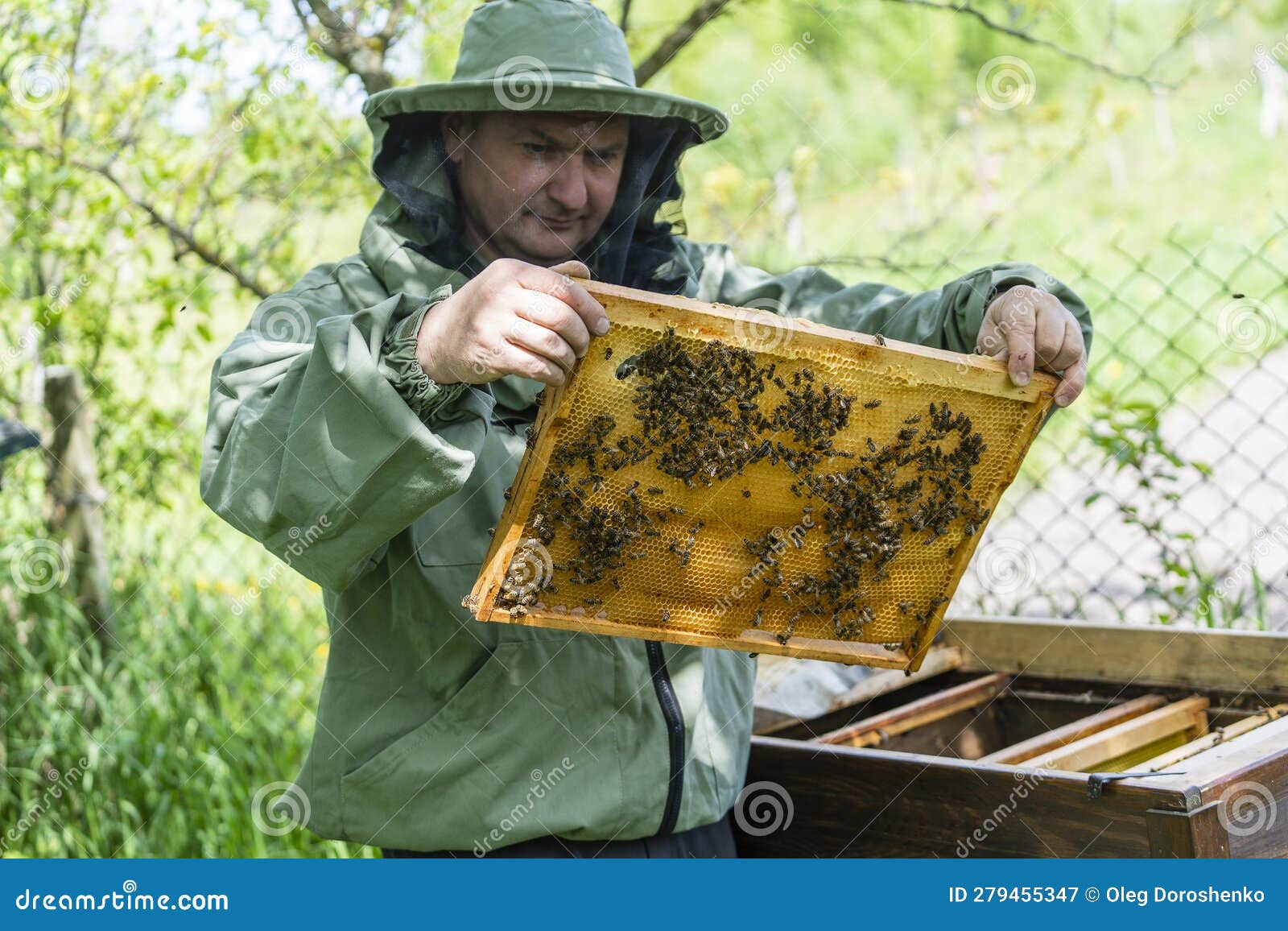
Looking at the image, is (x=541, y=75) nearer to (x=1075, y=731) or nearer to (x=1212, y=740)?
(x=1075, y=731)

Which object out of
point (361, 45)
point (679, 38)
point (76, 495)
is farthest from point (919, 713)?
point (76, 495)

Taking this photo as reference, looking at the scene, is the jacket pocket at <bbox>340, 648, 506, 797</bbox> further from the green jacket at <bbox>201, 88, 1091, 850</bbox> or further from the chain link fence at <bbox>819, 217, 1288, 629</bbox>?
the chain link fence at <bbox>819, 217, 1288, 629</bbox>

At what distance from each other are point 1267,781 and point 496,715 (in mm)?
1548

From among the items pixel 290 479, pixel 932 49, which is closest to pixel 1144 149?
pixel 932 49

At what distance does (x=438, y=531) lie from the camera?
236cm

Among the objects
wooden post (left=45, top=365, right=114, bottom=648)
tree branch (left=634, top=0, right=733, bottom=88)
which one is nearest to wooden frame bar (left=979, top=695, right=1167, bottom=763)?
tree branch (left=634, top=0, right=733, bottom=88)

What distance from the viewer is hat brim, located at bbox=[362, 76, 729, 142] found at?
258 cm

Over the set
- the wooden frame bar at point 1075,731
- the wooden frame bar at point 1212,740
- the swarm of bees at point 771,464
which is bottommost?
the wooden frame bar at point 1075,731

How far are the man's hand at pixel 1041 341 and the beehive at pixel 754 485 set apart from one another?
1.5 inches

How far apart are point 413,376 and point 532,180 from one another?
89 cm

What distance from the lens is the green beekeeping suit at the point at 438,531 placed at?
1.95m

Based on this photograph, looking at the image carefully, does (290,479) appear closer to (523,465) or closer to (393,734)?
(523,465)

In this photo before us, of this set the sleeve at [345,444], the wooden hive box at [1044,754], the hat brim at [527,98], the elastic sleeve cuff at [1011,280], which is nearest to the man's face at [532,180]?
the hat brim at [527,98]

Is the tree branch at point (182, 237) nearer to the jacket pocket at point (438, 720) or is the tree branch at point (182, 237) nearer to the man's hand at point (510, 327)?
the jacket pocket at point (438, 720)
